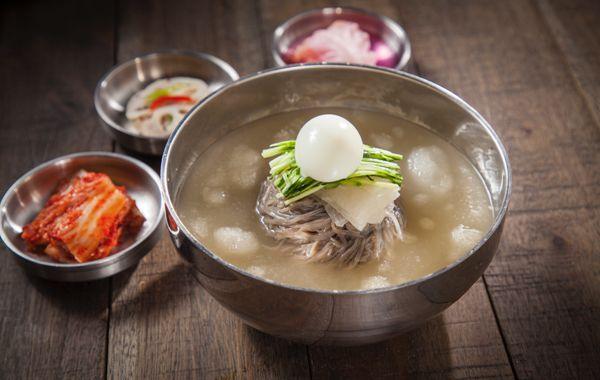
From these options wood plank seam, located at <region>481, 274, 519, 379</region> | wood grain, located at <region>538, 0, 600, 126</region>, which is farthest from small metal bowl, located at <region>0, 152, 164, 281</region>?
wood grain, located at <region>538, 0, 600, 126</region>

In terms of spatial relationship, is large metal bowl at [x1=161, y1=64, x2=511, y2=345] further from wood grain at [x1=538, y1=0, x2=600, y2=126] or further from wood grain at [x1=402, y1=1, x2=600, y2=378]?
wood grain at [x1=538, y1=0, x2=600, y2=126]

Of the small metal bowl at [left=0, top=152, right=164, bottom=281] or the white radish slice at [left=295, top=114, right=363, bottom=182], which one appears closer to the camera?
the white radish slice at [left=295, top=114, right=363, bottom=182]

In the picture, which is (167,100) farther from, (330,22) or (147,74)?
(330,22)

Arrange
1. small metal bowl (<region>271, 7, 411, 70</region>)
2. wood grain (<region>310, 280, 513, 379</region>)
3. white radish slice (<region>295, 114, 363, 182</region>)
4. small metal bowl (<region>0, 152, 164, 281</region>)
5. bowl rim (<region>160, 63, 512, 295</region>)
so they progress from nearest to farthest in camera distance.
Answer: bowl rim (<region>160, 63, 512, 295</region>) < white radish slice (<region>295, 114, 363, 182</region>) < wood grain (<region>310, 280, 513, 379</region>) < small metal bowl (<region>0, 152, 164, 281</region>) < small metal bowl (<region>271, 7, 411, 70</region>)

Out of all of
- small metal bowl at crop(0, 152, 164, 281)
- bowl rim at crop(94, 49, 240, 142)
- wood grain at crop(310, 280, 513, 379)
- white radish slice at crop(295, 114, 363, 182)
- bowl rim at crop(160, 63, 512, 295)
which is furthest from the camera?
bowl rim at crop(94, 49, 240, 142)

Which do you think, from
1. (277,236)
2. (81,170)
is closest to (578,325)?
(277,236)

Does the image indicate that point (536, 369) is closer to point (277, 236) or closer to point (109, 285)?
point (277, 236)
